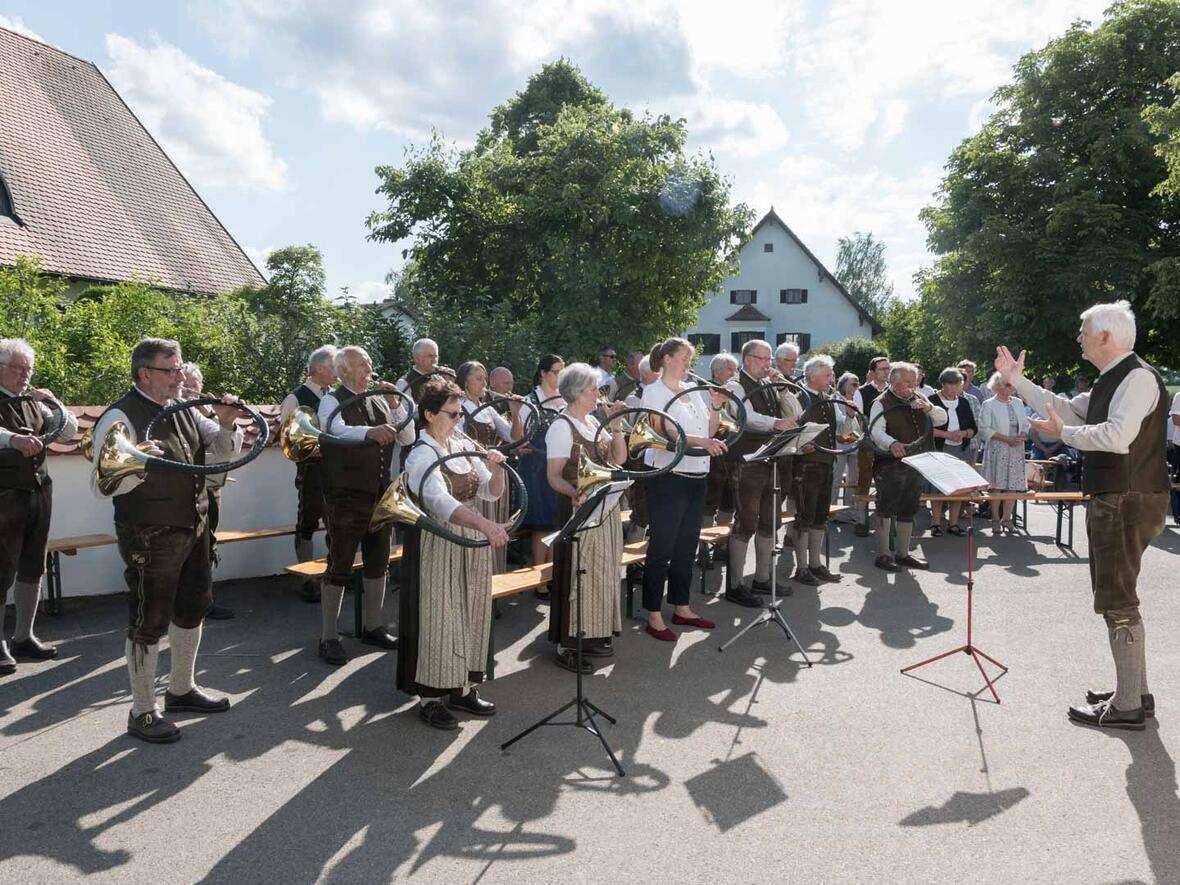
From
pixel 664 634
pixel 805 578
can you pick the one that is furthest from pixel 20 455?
pixel 805 578

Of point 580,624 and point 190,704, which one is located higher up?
point 580,624

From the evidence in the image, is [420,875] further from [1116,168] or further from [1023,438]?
[1116,168]

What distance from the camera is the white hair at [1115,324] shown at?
492 cm

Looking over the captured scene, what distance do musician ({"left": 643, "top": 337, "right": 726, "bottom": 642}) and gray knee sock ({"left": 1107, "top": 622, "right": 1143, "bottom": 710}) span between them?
272cm

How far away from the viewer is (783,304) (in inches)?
1992

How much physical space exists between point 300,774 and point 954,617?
18.4 feet

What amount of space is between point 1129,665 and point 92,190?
25.6 meters

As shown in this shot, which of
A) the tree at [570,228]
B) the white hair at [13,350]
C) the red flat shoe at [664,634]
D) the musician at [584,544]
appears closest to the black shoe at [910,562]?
the red flat shoe at [664,634]

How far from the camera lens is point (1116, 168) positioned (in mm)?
24719

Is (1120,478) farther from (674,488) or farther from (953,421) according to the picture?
(953,421)

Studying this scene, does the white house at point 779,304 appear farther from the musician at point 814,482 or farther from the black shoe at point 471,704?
Answer: the black shoe at point 471,704

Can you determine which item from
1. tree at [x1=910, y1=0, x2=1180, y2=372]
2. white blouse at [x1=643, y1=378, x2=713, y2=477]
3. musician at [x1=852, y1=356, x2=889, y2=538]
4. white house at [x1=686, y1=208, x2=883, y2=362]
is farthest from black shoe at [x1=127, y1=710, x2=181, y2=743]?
white house at [x1=686, y1=208, x2=883, y2=362]

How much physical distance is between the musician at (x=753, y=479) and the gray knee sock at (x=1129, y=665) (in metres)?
2.99

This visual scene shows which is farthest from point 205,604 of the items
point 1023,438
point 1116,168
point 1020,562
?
point 1116,168
